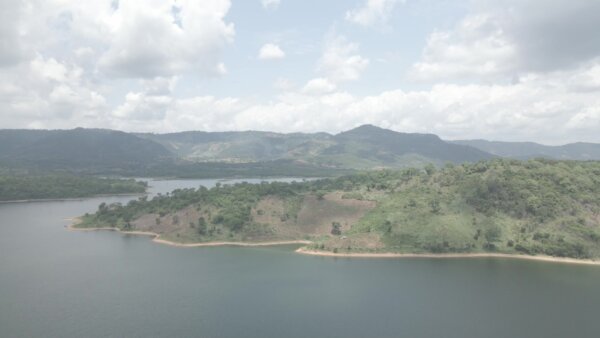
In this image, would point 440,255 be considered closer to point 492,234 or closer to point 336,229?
point 492,234

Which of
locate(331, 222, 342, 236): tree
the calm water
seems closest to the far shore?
the calm water

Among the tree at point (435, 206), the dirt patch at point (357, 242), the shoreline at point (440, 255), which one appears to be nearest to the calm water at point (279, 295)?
the shoreline at point (440, 255)

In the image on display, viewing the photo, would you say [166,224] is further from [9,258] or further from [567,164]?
Answer: [567,164]

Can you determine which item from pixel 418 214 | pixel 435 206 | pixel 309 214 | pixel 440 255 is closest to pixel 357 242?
pixel 418 214

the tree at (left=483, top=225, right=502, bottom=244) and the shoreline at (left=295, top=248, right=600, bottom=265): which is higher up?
the tree at (left=483, top=225, right=502, bottom=244)

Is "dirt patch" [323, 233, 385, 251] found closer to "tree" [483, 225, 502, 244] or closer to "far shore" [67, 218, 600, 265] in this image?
"far shore" [67, 218, 600, 265]

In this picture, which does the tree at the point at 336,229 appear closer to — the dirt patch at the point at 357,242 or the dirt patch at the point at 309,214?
the dirt patch at the point at 309,214
